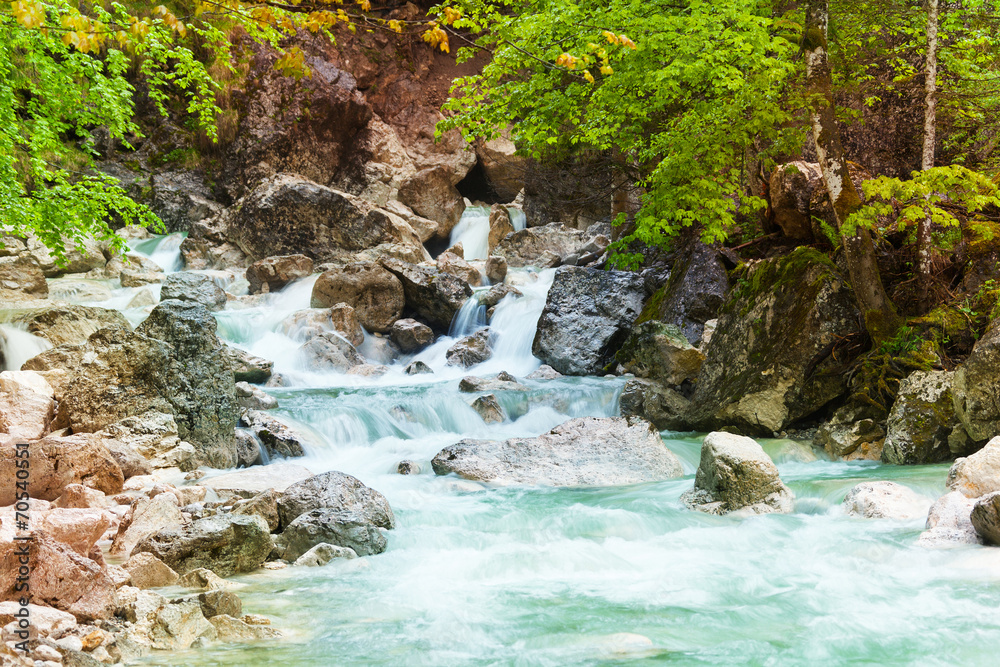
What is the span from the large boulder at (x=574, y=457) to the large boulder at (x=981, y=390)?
2823 millimetres

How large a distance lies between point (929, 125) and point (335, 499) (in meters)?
7.79

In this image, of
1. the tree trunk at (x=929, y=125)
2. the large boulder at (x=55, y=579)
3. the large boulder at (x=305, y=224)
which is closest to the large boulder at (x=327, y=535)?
the large boulder at (x=55, y=579)

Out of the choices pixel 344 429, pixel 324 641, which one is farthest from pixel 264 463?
pixel 324 641

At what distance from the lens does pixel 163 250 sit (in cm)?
2089

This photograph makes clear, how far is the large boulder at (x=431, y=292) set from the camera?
1617cm

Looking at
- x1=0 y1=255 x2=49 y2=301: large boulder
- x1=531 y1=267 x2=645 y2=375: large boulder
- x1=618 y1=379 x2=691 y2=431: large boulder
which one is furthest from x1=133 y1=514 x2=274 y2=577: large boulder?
x1=0 y1=255 x2=49 y2=301: large boulder

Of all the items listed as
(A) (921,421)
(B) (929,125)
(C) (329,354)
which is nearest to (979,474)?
(A) (921,421)

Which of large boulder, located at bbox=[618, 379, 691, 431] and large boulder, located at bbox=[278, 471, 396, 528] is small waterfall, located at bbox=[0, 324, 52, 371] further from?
large boulder, located at bbox=[618, 379, 691, 431]

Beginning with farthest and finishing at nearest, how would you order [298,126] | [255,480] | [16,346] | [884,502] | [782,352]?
[298,126] → [16,346] → [782,352] → [255,480] → [884,502]

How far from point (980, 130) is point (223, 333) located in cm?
1421

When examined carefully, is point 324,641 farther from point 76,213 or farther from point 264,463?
point 76,213

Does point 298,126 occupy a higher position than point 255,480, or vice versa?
point 298,126

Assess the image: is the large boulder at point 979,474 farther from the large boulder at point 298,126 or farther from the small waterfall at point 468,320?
the large boulder at point 298,126

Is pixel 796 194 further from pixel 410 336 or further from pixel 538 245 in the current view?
pixel 538 245
